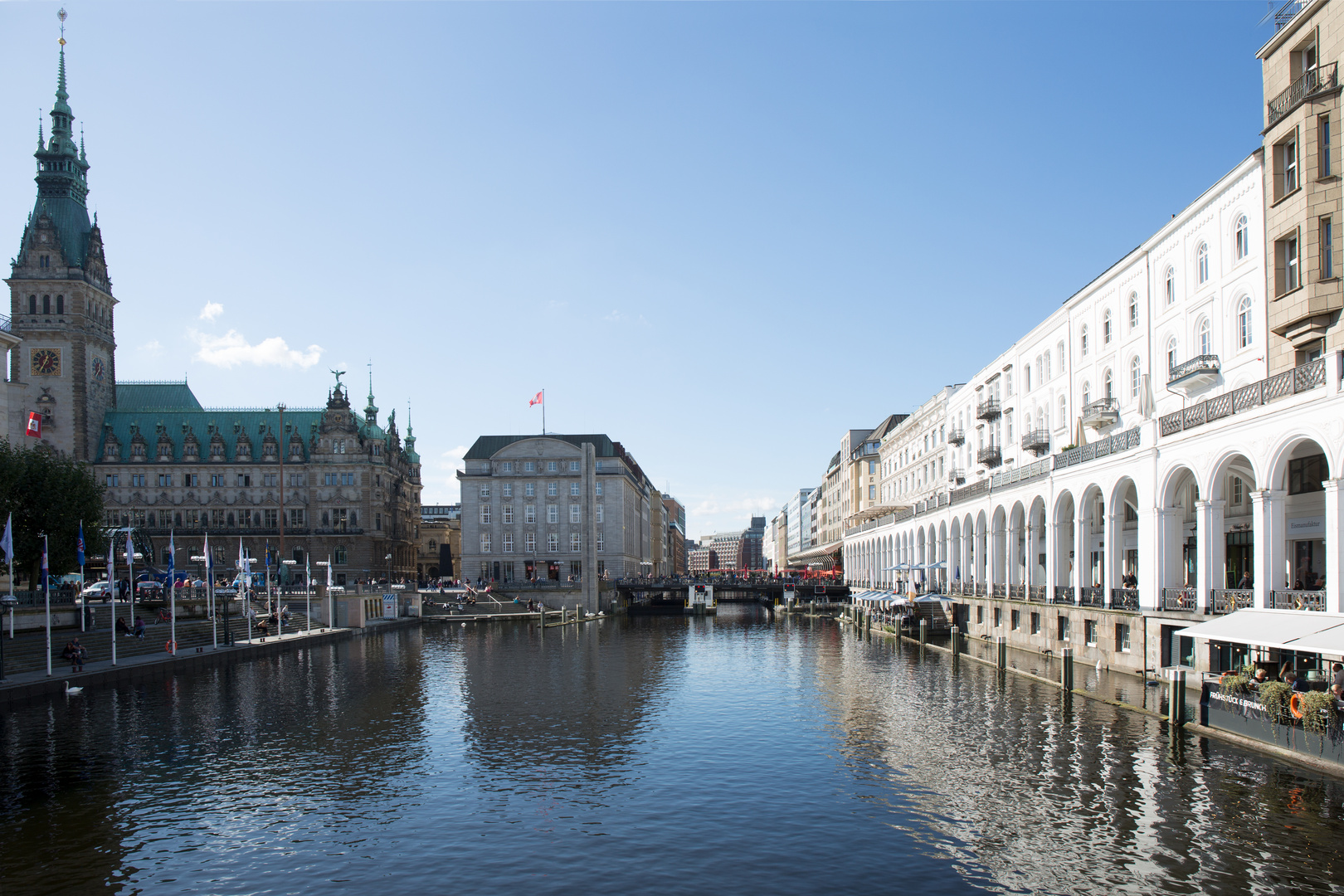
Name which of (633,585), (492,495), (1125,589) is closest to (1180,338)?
(1125,589)

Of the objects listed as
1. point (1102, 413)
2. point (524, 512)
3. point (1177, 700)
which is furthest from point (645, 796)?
point (524, 512)

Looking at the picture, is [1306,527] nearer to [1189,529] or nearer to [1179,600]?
[1179,600]

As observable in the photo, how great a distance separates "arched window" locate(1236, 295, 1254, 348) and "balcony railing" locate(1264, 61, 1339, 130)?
7751 millimetres

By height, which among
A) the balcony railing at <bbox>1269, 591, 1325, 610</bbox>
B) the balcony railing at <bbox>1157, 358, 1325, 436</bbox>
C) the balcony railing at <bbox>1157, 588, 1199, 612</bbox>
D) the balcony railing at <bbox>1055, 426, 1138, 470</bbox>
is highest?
the balcony railing at <bbox>1157, 358, 1325, 436</bbox>

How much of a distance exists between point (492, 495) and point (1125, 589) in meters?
111

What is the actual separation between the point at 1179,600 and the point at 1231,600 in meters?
3.93

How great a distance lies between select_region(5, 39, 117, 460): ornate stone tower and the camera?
131875 mm

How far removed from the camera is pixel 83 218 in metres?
138

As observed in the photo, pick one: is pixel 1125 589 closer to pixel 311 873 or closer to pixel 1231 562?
pixel 1231 562

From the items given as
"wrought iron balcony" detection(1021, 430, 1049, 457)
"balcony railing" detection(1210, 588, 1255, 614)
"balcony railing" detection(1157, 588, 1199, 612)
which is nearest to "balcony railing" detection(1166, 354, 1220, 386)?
"balcony railing" detection(1157, 588, 1199, 612)

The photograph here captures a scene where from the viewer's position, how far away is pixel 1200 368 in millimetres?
45438

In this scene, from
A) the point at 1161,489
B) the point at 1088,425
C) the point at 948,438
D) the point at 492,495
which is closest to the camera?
the point at 1161,489

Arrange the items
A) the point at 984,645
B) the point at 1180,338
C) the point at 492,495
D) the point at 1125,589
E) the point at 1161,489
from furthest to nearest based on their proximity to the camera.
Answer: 1. the point at 492,495
2. the point at 984,645
3. the point at 1180,338
4. the point at 1125,589
5. the point at 1161,489

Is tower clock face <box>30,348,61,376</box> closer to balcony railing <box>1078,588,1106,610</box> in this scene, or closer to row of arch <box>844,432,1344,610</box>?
row of arch <box>844,432,1344,610</box>
